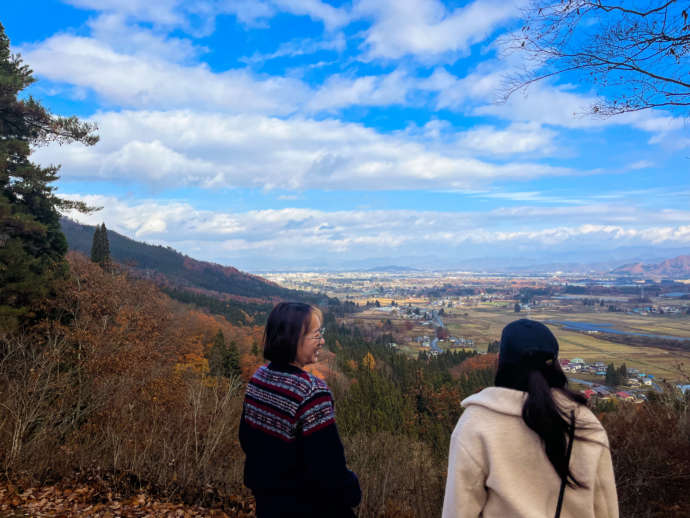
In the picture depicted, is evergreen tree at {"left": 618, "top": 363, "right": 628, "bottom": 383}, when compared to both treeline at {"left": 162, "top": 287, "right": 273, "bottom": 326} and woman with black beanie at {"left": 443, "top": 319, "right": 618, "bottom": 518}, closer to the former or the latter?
woman with black beanie at {"left": 443, "top": 319, "right": 618, "bottom": 518}

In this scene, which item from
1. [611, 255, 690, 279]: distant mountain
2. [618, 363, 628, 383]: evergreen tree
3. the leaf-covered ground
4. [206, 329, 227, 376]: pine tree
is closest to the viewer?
the leaf-covered ground

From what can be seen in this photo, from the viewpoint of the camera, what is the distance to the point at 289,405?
1.92 metres

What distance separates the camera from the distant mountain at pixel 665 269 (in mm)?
104756

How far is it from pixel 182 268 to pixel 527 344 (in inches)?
4277

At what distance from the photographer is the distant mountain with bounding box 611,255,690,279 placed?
104756mm

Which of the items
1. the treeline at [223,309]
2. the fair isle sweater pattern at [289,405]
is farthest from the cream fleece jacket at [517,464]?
the treeline at [223,309]

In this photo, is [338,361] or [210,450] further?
[338,361]

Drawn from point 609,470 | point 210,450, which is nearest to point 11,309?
point 210,450

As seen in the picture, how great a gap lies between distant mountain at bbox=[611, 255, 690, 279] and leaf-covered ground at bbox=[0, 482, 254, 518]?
122m

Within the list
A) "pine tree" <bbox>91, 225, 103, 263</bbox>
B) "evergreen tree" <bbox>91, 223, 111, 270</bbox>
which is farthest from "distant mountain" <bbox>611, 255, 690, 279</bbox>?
"pine tree" <bbox>91, 225, 103, 263</bbox>

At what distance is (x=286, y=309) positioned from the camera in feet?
7.04

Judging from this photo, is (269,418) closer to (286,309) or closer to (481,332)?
(286,309)

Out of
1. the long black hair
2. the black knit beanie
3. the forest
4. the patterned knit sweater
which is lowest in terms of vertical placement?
the forest

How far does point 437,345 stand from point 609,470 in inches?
2548
